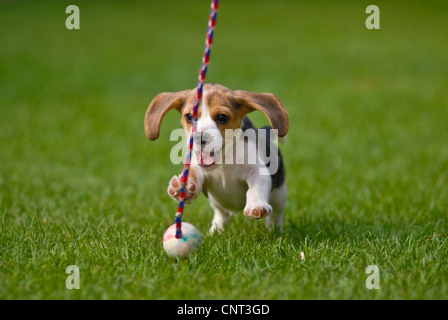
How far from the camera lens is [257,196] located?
11.7ft

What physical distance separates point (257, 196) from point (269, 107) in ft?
1.96

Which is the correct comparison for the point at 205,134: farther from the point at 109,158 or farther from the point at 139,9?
the point at 139,9

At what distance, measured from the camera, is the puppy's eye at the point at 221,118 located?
11.3ft

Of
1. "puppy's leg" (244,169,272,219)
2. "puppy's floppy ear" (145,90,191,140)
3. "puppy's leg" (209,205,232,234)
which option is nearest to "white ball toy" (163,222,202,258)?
"puppy's leg" (244,169,272,219)

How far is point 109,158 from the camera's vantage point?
7355 mm

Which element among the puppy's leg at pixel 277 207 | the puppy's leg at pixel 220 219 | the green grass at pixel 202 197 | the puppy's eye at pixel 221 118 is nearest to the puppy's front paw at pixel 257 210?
the green grass at pixel 202 197

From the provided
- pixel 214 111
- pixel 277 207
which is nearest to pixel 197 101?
pixel 214 111

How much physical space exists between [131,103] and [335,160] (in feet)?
16.0

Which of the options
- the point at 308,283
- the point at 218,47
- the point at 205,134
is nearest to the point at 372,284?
the point at 308,283

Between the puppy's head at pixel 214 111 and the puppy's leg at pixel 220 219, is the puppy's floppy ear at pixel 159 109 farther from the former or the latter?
the puppy's leg at pixel 220 219

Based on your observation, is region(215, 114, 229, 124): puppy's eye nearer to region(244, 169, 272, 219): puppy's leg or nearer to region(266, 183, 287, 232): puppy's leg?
region(244, 169, 272, 219): puppy's leg

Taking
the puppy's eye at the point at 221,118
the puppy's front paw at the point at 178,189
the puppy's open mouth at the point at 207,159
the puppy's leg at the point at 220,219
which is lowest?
the puppy's leg at the point at 220,219

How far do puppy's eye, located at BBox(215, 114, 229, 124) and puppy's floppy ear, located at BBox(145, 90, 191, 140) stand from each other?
0.31 metres

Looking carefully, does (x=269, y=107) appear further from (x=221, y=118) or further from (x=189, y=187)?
(x=189, y=187)
